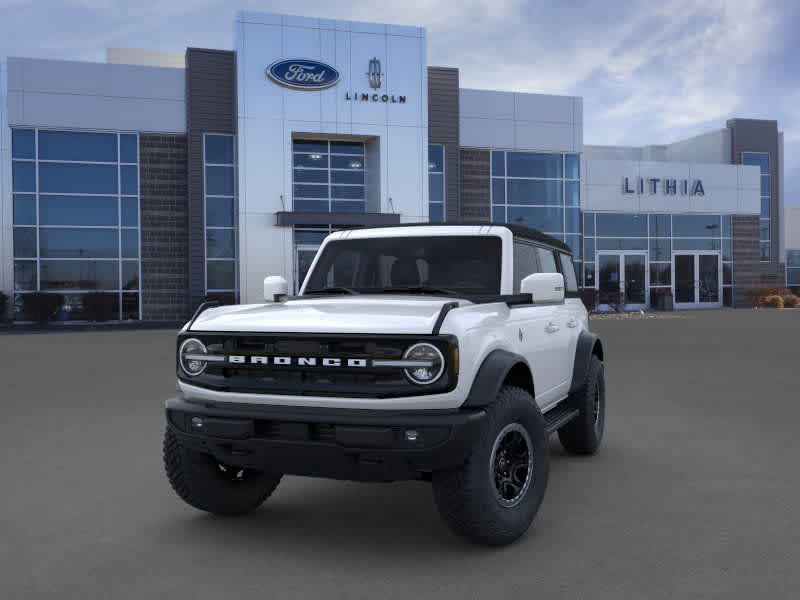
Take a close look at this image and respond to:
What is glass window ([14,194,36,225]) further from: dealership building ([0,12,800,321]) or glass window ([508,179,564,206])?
glass window ([508,179,564,206])

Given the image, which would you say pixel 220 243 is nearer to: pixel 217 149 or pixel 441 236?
pixel 217 149

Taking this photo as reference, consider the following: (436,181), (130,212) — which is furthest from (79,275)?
(436,181)

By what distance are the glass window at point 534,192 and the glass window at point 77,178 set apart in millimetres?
15997

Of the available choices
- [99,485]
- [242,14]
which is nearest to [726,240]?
[242,14]

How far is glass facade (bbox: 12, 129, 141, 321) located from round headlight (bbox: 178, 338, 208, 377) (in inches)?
977

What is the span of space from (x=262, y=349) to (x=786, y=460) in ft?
14.5

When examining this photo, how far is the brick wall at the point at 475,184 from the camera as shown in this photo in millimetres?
32531

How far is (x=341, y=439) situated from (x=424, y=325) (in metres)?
0.69

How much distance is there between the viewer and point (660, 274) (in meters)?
38.5

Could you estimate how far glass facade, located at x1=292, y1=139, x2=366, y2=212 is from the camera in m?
29.1

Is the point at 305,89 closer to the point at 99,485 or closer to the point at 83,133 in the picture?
the point at 83,133

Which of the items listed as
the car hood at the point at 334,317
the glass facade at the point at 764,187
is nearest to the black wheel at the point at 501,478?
the car hood at the point at 334,317

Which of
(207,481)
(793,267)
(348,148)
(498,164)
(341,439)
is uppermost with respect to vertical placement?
(348,148)

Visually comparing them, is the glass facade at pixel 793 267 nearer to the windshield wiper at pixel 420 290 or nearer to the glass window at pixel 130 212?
the glass window at pixel 130 212
